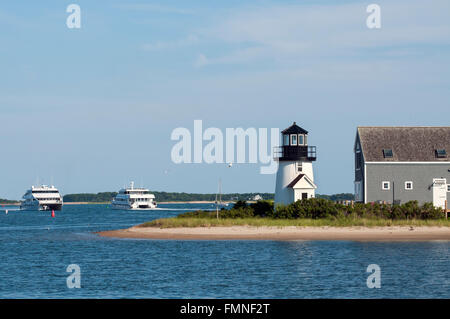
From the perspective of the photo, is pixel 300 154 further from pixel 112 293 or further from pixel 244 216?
pixel 112 293

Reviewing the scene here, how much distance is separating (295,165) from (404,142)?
1066 centimetres

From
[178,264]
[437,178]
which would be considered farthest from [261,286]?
[437,178]

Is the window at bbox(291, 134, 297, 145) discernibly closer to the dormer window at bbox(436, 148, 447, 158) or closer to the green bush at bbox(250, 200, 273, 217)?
the green bush at bbox(250, 200, 273, 217)

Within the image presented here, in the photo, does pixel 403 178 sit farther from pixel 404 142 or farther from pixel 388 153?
pixel 404 142

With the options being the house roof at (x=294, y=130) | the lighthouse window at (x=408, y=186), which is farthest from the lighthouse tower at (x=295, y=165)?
the lighthouse window at (x=408, y=186)

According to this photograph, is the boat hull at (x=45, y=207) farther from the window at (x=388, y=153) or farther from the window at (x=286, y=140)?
the window at (x=388, y=153)

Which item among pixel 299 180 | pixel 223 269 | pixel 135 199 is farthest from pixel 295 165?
pixel 135 199

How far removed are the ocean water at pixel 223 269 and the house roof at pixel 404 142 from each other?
38.1 ft

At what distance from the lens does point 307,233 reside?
61219mm

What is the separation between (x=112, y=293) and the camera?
34344mm

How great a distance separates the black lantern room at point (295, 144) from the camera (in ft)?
218

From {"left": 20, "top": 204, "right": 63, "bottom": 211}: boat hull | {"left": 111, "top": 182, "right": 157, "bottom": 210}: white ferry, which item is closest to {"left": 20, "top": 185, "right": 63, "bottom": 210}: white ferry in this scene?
{"left": 20, "top": 204, "right": 63, "bottom": 211}: boat hull

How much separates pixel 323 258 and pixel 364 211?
17.4 meters

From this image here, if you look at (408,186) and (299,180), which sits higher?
(299,180)
